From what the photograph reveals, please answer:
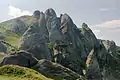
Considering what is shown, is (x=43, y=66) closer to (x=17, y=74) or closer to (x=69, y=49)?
(x=17, y=74)

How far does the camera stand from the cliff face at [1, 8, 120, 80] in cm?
8040

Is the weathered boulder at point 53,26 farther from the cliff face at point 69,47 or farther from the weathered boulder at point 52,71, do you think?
the weathered boulder at point 52,71

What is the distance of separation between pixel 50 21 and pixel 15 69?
83.6 m

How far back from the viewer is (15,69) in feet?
143

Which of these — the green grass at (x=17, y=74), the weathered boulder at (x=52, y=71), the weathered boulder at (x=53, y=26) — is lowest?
the green grass at (x=17, y=74)

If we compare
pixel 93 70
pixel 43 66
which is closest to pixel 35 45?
pixel 93 70

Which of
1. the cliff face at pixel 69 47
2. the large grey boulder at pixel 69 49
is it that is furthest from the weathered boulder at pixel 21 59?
the large grey boulder at pixel 69 49

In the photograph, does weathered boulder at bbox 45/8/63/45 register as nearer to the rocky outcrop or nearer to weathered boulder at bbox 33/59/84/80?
the rocky outcrop

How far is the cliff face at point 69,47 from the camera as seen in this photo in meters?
80.4

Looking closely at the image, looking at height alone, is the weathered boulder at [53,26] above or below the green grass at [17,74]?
above

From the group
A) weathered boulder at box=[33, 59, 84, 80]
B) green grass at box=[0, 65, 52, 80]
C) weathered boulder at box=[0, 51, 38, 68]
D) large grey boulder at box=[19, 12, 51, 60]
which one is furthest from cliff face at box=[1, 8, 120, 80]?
green grass at box=[0, 65, 52, 80]

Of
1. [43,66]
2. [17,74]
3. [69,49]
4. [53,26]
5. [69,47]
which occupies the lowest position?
[17,74]

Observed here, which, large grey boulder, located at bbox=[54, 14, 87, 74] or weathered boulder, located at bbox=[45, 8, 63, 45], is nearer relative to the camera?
large grey boulder, located at bbox=[54, 14, 87, 74]

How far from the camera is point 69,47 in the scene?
99.8m
